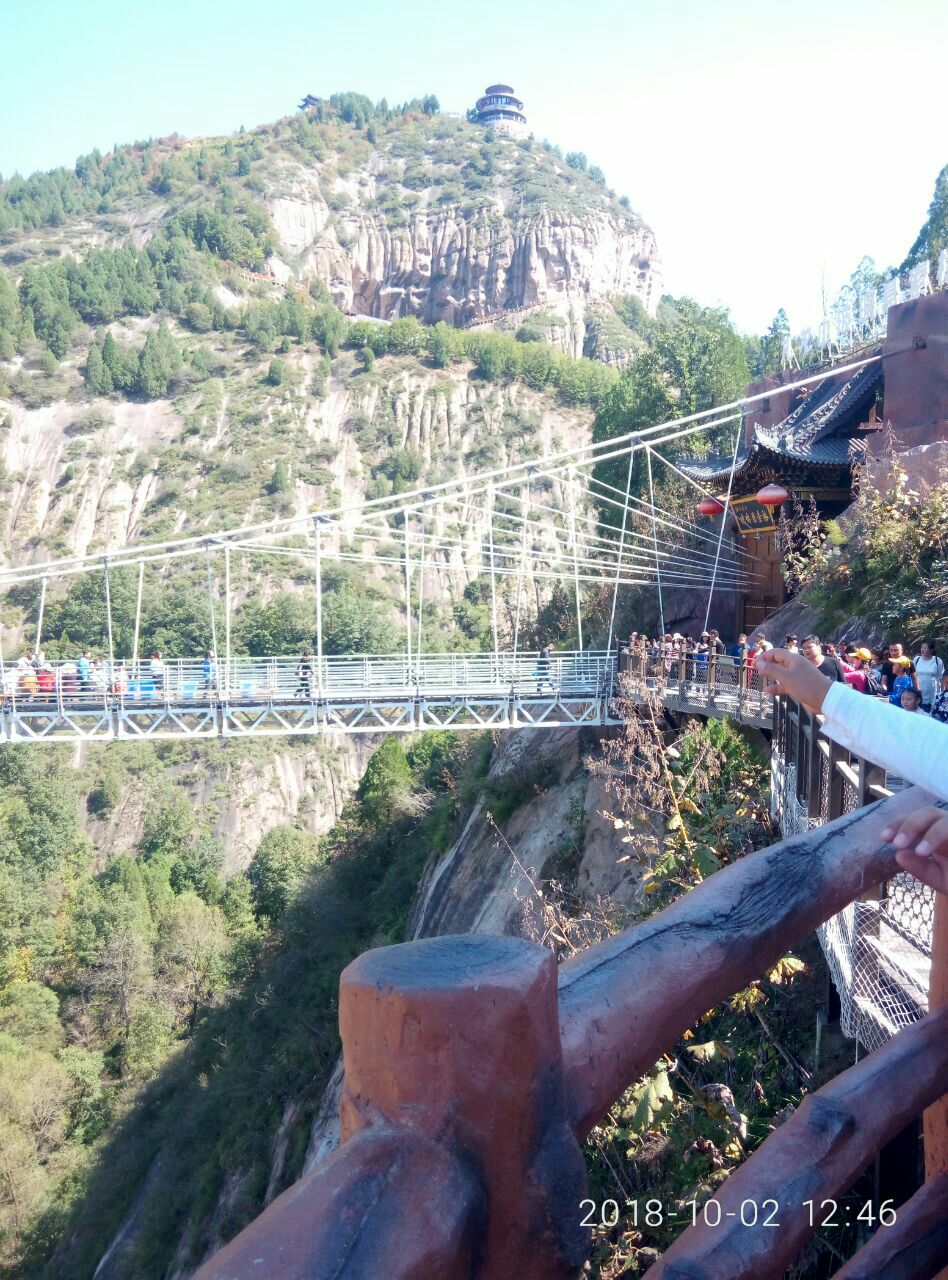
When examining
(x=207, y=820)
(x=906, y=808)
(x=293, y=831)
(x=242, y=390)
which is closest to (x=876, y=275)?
(x=293, y=831)

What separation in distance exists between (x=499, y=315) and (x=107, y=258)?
2981 cm

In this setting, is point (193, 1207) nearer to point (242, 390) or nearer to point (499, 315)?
point (242, 390)

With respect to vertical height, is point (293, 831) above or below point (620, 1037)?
below

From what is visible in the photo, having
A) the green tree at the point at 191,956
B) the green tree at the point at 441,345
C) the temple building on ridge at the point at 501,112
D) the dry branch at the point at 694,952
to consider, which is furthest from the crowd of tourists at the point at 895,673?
the temple building on ridge at the point at 501,112

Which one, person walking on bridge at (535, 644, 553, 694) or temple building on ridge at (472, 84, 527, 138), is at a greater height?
temple building on ridge at (472, 84, 527, 138)

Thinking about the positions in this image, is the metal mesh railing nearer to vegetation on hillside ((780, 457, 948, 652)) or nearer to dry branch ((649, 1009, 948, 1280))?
dry branch ((649, 1009, 948, 1280))

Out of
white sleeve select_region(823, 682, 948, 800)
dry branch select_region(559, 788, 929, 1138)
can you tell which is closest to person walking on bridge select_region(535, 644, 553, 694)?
white sleeve select_region(823, 682, 948, 800)

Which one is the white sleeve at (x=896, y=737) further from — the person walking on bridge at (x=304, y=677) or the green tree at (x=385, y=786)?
the green tree at (x=385, y=786)

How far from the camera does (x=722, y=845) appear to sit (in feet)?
19.5

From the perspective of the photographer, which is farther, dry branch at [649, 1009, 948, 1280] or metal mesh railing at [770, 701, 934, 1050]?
metal mesh railing at [770, 701, 934, 1050]

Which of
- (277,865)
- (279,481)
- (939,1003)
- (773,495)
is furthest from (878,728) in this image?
(279,481)

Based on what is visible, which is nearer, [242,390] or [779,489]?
[779,489]

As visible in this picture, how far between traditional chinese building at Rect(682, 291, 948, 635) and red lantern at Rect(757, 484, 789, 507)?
1.56ft

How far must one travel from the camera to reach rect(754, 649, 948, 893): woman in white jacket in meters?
1.06
